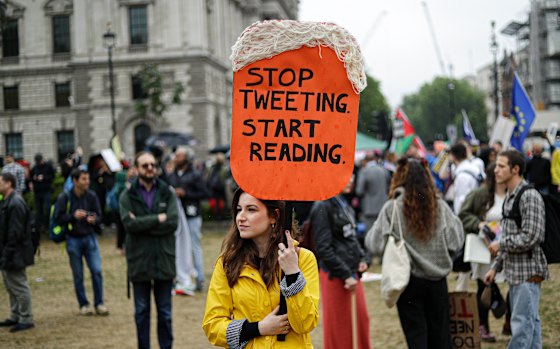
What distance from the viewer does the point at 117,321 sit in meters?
10.1

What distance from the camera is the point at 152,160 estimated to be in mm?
7910

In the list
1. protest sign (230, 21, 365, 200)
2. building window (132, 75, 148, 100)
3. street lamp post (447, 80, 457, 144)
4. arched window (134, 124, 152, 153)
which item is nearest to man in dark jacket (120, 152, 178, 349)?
protest sign (230, 21, 365, 200)

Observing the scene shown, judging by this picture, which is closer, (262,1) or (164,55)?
(164,55)

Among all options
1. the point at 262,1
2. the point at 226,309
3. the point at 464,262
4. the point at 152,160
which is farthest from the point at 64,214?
the point at 262,1

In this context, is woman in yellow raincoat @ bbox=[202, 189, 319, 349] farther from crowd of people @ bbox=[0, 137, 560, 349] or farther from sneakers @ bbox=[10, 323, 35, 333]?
sneakers @ bbox=[10, 323, 35, 333]

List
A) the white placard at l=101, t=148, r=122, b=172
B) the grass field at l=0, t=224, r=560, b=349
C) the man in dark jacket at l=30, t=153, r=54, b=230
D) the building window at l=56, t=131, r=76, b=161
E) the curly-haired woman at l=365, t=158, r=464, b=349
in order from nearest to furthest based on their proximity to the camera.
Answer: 1. the curly-haired woman at l=365, t=158, r=464, b=349
2. the grass field at l=0, t=224, r=560, b=349
3. the white placard at l=101, t=148, r=122, b=172
4. the man in dark jacket at l=30, t=153, r=54, b=230
5. the building window at l=56, t=131, r=76, b=161

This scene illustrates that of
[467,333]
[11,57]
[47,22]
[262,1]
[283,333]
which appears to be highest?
[262,1]

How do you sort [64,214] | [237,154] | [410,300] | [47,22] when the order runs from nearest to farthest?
[237,154]
[410,300]
[64,214]
[47,22]

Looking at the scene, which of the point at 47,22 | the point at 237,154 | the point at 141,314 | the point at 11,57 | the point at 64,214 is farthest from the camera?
the point at 47,22

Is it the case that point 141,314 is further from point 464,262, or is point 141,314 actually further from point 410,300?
point 464,262

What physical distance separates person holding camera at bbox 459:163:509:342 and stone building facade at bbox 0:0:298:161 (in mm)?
43377

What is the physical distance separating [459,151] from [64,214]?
17.8ft

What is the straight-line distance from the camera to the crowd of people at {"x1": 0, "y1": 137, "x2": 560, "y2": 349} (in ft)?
12.7

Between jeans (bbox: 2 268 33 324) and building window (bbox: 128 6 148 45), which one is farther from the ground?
building window (bbox: 128 6 148 45)
